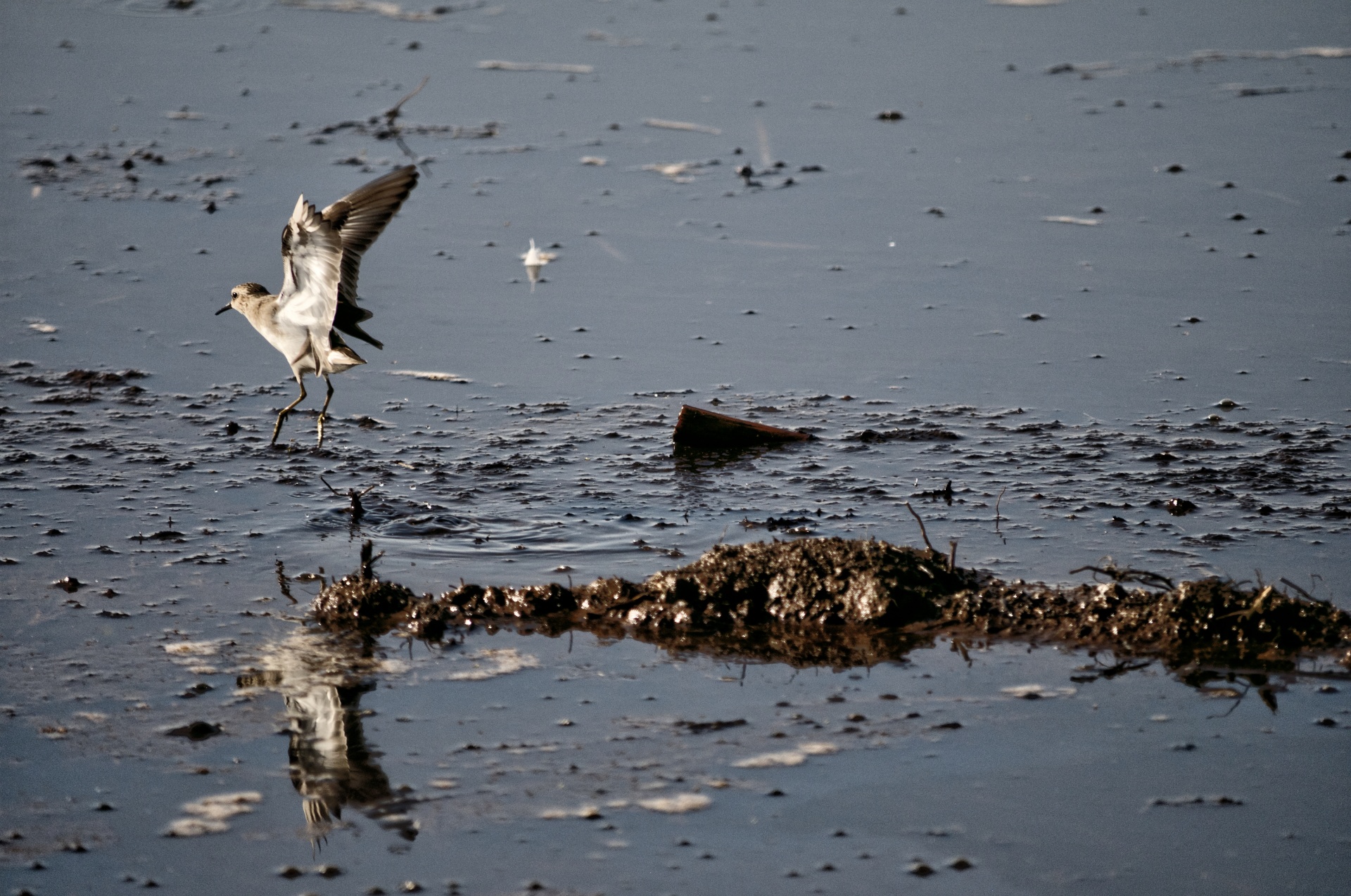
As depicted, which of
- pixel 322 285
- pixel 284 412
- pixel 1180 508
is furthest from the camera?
pixel 284 412

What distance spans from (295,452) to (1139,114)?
6.17 meters

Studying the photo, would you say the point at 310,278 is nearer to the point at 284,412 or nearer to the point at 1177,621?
the point at 284,412

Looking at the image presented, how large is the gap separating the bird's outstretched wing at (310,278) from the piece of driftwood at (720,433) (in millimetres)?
1437

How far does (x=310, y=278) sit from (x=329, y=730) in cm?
218

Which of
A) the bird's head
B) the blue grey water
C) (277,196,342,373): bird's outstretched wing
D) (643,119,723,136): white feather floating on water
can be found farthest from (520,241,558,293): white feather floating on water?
(643,119,723,136): white feather floating on water

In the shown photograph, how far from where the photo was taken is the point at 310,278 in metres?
5.62

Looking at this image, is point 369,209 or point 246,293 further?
point 246,293

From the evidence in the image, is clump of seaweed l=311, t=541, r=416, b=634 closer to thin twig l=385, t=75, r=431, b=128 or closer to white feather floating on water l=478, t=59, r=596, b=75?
thin twig l=385, t=75, r=431, b=128

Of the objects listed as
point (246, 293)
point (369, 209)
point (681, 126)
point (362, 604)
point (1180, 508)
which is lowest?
point (362, 604)

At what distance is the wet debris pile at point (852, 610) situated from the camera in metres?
4.32

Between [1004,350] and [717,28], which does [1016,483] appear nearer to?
[1004,350]

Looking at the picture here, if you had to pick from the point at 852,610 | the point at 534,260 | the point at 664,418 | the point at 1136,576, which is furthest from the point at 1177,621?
the point at 534,260

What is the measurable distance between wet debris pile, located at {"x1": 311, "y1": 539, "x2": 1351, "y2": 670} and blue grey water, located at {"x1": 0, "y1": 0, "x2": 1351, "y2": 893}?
0.11m

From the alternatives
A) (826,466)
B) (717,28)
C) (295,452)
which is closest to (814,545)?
(826,466)
